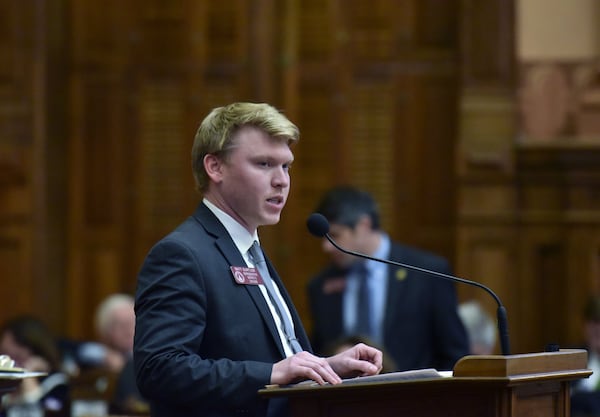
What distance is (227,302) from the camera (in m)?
3.55

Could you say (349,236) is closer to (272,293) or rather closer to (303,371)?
(272,293)

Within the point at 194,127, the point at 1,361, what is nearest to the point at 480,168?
the point at 194,127

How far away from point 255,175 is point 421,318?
331cm

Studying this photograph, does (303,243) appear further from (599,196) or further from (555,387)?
(555,387)

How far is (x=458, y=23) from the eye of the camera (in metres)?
9.29

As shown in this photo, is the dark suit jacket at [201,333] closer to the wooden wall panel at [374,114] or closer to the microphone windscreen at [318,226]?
the microphone windscreen at [318,226]

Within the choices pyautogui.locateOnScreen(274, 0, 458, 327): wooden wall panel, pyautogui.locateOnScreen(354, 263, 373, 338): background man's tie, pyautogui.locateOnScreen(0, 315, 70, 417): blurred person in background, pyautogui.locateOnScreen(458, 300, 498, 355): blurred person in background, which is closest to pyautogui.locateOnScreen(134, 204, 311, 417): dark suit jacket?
pyautogui.locateOnScreen(0, 315, 70, 417): blurred person in background

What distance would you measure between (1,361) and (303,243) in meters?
5.57

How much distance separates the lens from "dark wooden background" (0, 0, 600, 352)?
8.95 metres

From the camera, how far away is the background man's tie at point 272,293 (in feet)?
12.2

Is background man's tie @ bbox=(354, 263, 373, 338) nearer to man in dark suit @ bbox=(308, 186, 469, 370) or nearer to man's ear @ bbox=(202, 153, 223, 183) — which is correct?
man in dark suit @ bbox=(308, 186, 469, 370)

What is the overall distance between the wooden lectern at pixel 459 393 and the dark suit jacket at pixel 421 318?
3.30 meters

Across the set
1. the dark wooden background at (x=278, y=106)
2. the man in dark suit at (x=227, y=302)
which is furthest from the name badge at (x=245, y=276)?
the dark wooden background at (x=278, y=106)

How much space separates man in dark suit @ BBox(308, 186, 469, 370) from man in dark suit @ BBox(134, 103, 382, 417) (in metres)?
3.00
